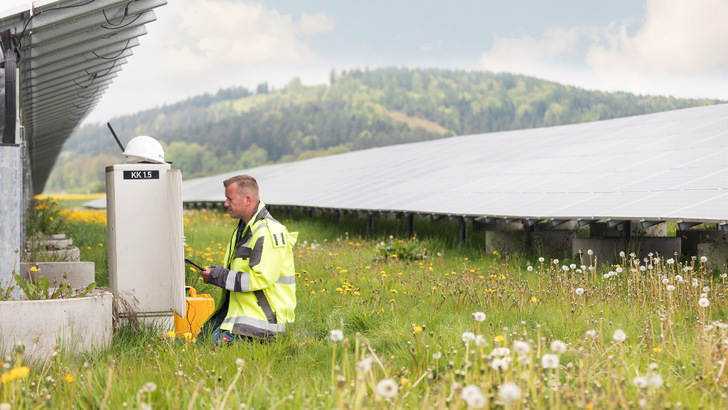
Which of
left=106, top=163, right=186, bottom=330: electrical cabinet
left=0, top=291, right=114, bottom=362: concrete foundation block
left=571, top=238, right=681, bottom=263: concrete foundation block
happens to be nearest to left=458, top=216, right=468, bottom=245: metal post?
left=571, top=238, right=681, bottom=263: concrete foundation block

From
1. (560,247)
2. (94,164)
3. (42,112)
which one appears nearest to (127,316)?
(560,247)

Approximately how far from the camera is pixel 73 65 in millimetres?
9258

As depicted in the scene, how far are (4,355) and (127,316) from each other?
94cm

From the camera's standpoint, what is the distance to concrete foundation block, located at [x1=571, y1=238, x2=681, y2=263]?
360 inches

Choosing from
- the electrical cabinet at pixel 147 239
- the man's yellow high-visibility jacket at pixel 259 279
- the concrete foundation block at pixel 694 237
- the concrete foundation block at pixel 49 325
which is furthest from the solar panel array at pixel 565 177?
the concrete foundation block at pixel 49 325

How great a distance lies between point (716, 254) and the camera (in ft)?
27.5

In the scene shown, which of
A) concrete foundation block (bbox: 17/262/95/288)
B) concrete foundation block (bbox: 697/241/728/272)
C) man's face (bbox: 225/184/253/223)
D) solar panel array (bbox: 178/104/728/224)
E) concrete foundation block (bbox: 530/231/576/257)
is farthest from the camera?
concrete foundation block (bbox: 530/231/576/257)

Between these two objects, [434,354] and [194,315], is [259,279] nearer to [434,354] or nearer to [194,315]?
[194,315]

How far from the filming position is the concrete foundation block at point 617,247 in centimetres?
913

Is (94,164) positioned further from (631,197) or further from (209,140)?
(631,197)

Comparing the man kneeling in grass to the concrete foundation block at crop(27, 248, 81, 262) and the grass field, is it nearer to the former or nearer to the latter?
the grass field

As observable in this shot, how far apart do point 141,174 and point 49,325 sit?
1.32 meters

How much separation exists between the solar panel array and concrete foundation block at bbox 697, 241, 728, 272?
2.12 feet

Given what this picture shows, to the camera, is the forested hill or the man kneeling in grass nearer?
the man kneeling in grass
